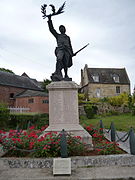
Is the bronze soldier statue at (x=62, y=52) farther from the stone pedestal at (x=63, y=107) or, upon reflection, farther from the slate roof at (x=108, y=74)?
the slate roof at (x=108, y=74)

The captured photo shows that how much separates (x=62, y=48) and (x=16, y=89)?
2708 centimetres

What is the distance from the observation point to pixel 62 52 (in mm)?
6152

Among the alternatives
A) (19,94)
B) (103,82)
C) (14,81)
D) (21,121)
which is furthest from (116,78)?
(21,121)

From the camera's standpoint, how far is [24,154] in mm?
4379

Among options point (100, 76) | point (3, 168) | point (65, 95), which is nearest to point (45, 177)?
point (3, 168)

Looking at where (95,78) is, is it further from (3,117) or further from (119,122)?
(3,117)

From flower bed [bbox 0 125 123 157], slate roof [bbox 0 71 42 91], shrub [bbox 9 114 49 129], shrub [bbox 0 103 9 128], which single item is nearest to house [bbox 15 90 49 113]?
slate roof [bbox 0 71 42 91]

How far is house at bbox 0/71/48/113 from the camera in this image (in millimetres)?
26281

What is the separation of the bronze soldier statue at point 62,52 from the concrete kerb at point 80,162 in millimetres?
3084

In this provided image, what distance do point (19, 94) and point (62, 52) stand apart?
86.8 feet

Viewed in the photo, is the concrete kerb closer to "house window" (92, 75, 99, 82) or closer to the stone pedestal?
the stone pedestal

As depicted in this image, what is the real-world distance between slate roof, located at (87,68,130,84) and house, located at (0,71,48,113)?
40.2ft

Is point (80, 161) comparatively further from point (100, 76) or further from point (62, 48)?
point (100, 76)

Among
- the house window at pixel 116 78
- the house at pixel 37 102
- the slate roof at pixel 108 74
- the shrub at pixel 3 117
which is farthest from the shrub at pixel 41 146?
the house window at pixel 116 78
